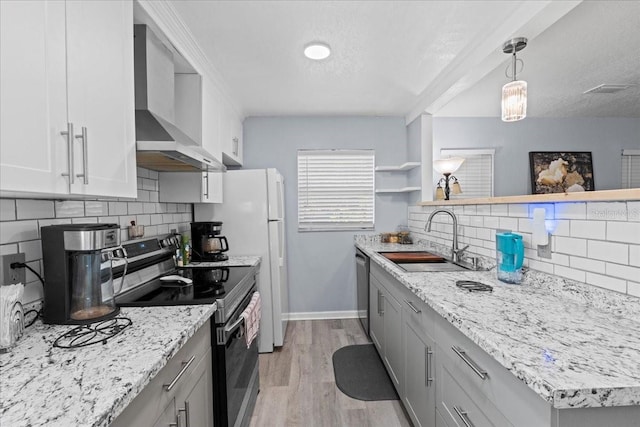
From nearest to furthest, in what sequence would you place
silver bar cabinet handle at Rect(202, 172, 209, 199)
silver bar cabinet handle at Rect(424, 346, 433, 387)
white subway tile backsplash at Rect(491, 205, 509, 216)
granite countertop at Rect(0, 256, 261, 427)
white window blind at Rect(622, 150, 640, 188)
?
granite countertop at Rect(0, 256, 261, 427), silver bar cabinet handle at Rect(424, 346, 433, 387), white subway tile backsplash at Rect(491, 205, 509, 216), silver bar cabinet handle at Rect(202, 172, 209, 199), white window blind at Rect(622, 150, 640, 188)

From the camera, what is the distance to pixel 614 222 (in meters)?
1.22

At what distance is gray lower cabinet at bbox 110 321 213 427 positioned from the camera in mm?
873

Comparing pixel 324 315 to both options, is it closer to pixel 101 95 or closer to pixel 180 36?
pixel 180 36

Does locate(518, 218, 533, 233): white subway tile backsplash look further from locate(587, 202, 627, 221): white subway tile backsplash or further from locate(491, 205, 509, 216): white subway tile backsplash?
locate(587, 202, 627, 221): white subway tile backsplash

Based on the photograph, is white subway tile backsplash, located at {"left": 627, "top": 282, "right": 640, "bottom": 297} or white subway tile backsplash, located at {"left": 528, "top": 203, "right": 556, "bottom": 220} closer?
white subway tile backsplash, located at {"left": 627, "top": 282, "right": 640, "bottom": 297}

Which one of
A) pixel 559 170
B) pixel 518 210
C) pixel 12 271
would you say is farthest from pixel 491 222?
pixel 559 170

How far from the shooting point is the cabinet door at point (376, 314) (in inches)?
104

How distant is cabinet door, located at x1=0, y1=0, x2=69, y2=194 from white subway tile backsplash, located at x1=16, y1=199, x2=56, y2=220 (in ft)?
1.37

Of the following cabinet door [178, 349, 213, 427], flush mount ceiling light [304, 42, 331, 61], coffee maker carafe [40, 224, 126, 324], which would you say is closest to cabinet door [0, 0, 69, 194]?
coffee maker carafe [40, 224, 126, 324]

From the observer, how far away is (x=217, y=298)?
1510mm

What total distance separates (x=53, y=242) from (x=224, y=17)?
149cm

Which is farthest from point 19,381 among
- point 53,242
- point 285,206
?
point 285,206

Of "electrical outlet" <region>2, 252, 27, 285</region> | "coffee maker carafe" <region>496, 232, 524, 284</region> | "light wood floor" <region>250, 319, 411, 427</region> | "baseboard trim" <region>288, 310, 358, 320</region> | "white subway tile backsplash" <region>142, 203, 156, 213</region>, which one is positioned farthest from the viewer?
"baseboard trim" <region>288, 310, 358, 320</region>

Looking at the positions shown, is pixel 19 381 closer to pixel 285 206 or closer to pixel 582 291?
pixel 582 291
